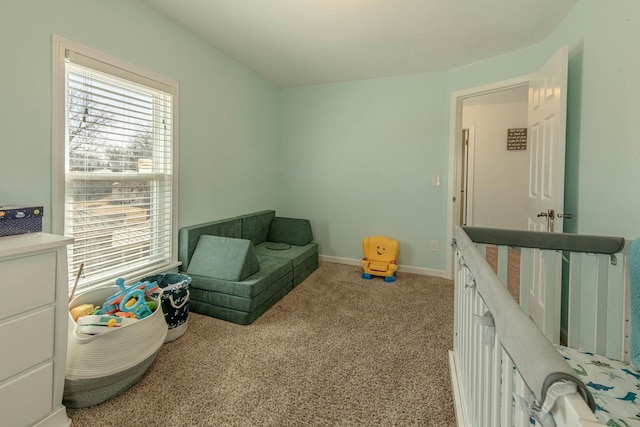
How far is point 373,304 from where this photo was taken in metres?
2.58

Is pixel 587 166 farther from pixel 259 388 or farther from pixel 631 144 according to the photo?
pixel 259 388

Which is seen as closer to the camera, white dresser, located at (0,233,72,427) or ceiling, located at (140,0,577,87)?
white dresser, located at (0,233,72,427)

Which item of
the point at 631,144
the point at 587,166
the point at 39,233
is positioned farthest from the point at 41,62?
the point at 587,166

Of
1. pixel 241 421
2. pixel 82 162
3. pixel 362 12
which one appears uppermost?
pixel 362 12

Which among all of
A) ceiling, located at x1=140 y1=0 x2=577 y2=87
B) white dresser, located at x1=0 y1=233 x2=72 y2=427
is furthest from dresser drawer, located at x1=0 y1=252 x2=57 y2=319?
ceiling, located at x1=140 y1=0 x2=577 y2=87

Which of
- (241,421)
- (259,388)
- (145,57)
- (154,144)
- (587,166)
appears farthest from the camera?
(154,144)

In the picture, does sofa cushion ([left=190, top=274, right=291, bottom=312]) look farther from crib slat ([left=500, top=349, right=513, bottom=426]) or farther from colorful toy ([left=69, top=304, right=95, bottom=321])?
crib slat ([left=500, top=349, right=513, bottom=426])

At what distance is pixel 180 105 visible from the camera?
7.89 ft

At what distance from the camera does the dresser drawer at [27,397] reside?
110 cm

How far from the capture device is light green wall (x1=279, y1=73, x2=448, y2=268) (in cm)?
328

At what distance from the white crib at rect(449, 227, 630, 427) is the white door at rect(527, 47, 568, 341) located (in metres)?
0.04

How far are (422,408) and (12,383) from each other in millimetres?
1703

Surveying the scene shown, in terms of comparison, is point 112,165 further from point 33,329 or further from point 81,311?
point 33,329

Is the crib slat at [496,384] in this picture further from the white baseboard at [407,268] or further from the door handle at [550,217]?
the white baseboard at [407,268]
